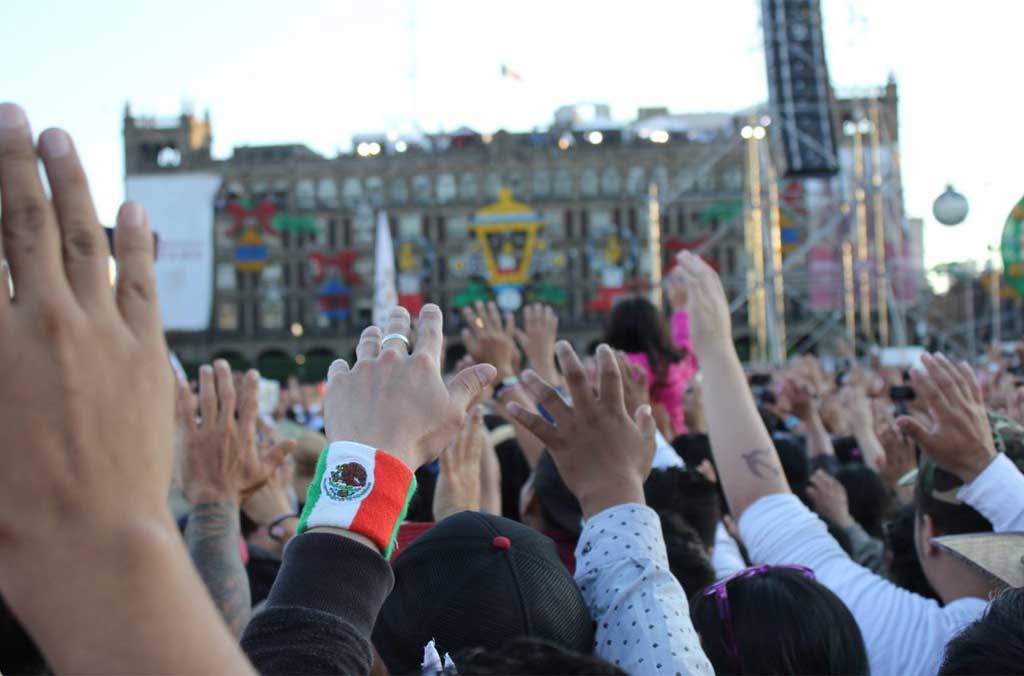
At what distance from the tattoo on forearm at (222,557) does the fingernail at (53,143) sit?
1618mm

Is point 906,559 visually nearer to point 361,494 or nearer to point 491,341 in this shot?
point 491,341

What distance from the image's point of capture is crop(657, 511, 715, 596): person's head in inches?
105

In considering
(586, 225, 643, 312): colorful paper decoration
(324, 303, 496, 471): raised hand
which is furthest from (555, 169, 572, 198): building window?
(324, 303, 496, 471): raised hand

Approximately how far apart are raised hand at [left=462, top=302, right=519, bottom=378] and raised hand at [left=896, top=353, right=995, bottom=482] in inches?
92.7

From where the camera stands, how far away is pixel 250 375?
270cm

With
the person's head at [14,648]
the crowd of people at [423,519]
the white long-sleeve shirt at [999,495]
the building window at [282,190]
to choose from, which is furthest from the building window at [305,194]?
the white long-sleeve shirt at [999,495]

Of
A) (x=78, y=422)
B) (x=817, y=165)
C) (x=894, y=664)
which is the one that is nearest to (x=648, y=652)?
(x=894, y=664)

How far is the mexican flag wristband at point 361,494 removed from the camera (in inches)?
50.8

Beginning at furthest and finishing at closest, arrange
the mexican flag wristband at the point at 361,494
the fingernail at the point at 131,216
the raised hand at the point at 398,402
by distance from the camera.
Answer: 1. the raised hand at the point at 398,402
2. the mexican flag wristband at the point at 361,494
3. the fingernail at the point at 131,216

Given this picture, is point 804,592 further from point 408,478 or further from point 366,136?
point 366,136

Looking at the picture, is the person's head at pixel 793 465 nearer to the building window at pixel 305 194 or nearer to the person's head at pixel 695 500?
the person's head at pixel 695 500

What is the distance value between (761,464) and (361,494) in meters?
1.72

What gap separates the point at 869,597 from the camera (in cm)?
235

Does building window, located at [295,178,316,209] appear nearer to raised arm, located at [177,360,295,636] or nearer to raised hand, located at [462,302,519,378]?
raised hand, located at [462,302,519,378]
